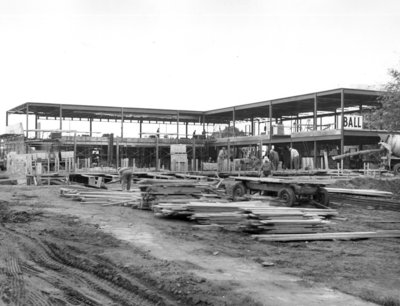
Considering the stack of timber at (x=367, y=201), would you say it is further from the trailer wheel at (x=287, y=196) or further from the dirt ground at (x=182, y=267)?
the dirt ground at (x=182, y=267)

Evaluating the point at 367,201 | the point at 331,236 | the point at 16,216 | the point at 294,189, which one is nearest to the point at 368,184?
the point at 367,201

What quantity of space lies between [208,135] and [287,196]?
127ft

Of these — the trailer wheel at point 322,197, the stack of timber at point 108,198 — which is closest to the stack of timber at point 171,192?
the stack of timber at point 108,198

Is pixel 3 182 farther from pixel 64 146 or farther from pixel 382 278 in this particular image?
pixel 382 278

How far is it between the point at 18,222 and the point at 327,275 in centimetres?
941

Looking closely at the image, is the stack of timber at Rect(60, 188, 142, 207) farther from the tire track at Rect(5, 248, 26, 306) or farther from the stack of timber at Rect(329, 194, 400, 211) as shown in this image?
the tire track at Rect(5, 248, 26, 306)

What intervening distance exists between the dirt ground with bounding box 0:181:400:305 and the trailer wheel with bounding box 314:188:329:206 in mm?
3570

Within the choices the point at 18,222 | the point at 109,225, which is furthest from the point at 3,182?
the point at 109,225

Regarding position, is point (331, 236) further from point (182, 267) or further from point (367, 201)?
point (367, 201)

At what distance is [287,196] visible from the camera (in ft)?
51.8

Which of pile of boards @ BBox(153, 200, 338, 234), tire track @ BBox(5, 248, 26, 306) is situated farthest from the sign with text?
tire track @ BBox(5, 248, 26, 306)

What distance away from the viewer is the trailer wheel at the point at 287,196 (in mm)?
15539

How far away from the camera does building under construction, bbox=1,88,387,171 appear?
38312 mm

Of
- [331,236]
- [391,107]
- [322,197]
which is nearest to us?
[331,236]
